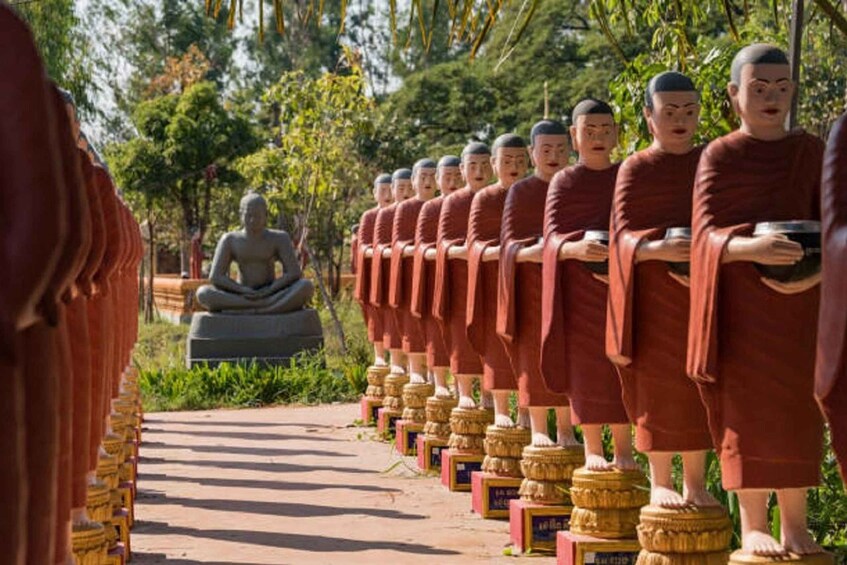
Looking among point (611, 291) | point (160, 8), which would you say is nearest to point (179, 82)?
point (160, 8)

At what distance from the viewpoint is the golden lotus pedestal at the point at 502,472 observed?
808cm

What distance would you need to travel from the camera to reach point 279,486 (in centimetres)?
961

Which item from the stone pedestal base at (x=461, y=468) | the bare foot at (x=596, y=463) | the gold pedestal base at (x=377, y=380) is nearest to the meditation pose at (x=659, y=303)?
the bare foot at (x=596, y=463)

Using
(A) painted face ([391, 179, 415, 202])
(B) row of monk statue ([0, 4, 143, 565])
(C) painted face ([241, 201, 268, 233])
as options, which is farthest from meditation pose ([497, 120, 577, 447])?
(C) painted face ([241, 201, 268, 233])

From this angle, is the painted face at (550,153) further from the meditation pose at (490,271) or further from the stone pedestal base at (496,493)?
the stone pedestal base at (496,493)

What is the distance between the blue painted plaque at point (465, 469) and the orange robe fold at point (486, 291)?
105cm

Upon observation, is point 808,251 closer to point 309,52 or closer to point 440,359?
point 440,359

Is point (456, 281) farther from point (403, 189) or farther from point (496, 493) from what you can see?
point (403, 189)

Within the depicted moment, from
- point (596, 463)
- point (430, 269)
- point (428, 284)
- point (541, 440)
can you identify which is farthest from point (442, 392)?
point (596, 463)

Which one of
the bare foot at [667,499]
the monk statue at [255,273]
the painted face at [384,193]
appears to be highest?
the painted face at [384,193]

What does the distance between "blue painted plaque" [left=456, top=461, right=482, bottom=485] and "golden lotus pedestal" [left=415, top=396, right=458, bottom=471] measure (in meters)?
0.69

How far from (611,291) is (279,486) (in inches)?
176

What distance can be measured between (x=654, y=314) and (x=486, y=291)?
2.59 metres

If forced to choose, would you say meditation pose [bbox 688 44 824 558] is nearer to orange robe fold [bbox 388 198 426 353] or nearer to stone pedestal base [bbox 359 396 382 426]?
orange robe fold [bbox 388 198 426 353]
